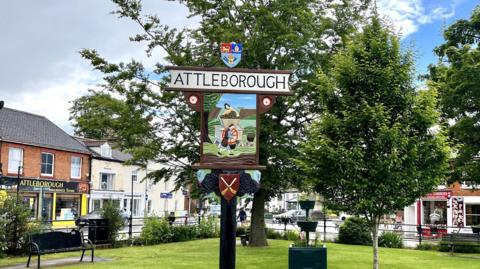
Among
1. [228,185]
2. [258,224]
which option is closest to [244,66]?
[258,224]

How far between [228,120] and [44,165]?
33856 millimetres

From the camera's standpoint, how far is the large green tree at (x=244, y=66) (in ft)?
57.5

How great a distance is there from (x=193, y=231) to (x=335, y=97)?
46.4 feet

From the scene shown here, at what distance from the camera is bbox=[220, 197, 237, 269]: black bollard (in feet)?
25.6

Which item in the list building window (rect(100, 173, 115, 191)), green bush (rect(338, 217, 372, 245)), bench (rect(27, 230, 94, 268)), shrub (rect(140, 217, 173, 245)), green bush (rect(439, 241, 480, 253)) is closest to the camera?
bench (rect(27, 230, 94, 268))

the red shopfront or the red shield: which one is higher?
the red shield

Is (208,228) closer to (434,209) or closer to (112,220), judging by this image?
(112,220)

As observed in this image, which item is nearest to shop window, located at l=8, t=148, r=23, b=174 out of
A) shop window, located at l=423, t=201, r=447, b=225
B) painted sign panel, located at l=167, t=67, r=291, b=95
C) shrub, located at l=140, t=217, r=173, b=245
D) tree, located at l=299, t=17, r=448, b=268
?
shrub, located at l=140, t=217, r=173, b=245

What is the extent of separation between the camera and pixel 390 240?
853 inches

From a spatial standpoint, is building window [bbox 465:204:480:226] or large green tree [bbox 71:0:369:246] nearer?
large green tree [bbox 71:0:369:246]

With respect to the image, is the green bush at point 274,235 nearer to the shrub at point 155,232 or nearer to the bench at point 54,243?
the shrub at point 155,232

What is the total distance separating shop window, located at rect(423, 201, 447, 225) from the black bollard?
126 feet

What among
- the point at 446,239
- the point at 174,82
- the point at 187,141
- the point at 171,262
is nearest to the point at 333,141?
the point at 174,82

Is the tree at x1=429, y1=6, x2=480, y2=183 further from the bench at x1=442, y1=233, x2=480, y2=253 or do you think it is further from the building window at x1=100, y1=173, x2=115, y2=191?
the building window at x1=100, y1=173, x2=115, y2=191
